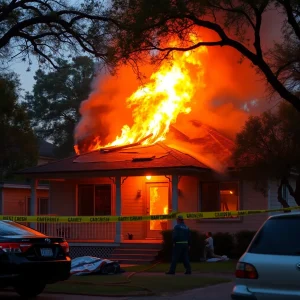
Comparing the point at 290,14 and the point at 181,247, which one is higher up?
the point at 290,14

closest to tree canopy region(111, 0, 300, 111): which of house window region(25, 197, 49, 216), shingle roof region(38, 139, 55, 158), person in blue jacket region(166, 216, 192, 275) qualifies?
person in blue jacket region(166, 216, 192, 275)

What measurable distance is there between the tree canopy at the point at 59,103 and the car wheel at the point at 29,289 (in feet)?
133

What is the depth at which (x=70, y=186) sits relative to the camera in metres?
25.3

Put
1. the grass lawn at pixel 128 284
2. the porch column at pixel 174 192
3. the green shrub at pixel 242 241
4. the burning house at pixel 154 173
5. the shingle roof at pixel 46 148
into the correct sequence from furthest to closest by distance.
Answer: the shingle roof at pixel 46 148
the burning house at pixel 154 173
the porch column at pixel 174 192
the green shrub at pixel 242 241
the grass lawn at pixel 128 284

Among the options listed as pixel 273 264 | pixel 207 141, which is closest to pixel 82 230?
pixel 207 141

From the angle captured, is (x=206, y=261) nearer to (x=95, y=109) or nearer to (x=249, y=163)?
(x=249, y=163)

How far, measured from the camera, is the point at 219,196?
22812 mm

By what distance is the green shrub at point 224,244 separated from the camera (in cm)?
2148

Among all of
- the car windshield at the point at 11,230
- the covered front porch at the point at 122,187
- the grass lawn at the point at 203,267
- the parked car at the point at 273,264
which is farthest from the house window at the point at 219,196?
the parked car at the point at 273,264

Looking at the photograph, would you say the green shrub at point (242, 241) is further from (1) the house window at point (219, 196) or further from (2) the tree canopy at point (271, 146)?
(2) the tree canopy at point (271, 146)

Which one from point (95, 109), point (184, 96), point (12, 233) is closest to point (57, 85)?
point (95, 109)

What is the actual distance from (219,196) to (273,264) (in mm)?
15392

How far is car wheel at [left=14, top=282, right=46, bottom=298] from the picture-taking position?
11867 mm

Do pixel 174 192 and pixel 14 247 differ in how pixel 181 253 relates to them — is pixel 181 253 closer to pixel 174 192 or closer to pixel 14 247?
pixel 174 192
